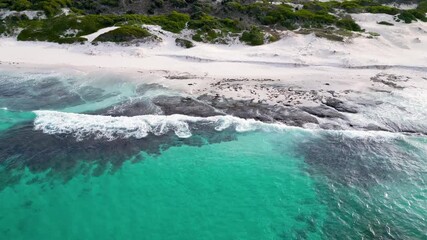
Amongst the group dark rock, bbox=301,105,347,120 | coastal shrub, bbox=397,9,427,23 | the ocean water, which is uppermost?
coastal shrub, bbox=397,9,427,23

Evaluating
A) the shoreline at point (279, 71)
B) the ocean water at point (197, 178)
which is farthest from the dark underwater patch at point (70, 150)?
the shoreline at point (279, 71)

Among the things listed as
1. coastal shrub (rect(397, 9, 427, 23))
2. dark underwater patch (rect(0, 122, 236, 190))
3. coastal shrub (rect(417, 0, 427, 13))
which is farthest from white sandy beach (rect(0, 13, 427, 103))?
coastal shrub (rect(417, 0, 427, 13))

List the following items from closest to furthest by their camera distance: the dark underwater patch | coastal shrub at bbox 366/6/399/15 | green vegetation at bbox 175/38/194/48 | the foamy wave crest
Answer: the dark underwater patch < the foamy wave crest < green vegetation at bbox 175/38/194/48 < coastal shrub at bbox 366/6/399/15

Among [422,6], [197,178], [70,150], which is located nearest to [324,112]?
[197,178]

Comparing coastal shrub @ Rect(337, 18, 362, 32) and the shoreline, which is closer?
the shoreline

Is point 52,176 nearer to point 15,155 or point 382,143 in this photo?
point 15,155

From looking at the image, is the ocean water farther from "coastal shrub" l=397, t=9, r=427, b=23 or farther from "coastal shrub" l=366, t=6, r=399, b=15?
"coastal shrub" l=366, t=6, r=399, b=15

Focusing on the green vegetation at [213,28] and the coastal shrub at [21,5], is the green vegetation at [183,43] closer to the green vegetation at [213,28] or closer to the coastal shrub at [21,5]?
the green vegetation at [213,28]
